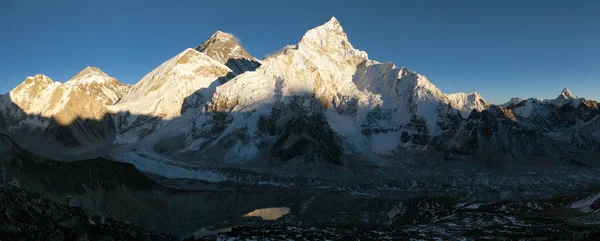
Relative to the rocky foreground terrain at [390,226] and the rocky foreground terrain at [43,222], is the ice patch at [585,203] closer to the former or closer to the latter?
the rocky foreground terrain at [390,226]

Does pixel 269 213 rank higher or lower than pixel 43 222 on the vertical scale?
lower

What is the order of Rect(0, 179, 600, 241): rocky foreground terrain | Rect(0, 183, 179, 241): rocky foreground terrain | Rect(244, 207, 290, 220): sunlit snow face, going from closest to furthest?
Rect(0, 183, 179, 241): rocky foreground terrain, Rect(0, 179, 600, 241): rocky foreground terrain, Rect(244, 207, 290, 220): sunlit snow face

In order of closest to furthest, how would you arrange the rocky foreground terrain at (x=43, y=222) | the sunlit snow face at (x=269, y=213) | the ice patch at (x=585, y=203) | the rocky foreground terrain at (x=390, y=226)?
the rocky foreground terrain at (x=43, y=222), the rocky foreground terrain at (x=390, y=226), the ice patch at (x=585, y=203), the sunlit snow face at (x=269, y=213)

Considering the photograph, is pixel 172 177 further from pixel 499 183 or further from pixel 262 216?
pixel 499 183

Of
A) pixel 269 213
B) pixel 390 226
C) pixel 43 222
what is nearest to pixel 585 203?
pixel 390 226

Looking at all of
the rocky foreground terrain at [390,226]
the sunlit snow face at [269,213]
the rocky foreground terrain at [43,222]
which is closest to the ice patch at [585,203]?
the rocky foreground terrain at [390,226]

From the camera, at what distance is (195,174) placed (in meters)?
198

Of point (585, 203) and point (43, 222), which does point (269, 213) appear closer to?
point (585, 203)

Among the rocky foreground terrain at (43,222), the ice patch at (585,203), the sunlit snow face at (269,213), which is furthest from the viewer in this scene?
the sunlit snow face at (269,213)

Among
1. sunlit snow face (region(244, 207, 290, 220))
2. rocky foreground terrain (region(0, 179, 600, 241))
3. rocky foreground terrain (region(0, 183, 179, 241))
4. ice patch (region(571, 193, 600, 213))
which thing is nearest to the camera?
rocky foreground terrain (region(0, 183, 179, 241))

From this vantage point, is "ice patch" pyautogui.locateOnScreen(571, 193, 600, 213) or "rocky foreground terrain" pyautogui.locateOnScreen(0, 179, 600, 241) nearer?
"rocky foreground terrain" pyautogui.locateOnScreen(0, 179, 600, 241)

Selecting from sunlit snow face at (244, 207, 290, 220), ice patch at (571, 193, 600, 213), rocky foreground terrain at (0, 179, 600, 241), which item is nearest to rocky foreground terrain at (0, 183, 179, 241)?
rocky foreground terrain at (0, 179, 600, 241)

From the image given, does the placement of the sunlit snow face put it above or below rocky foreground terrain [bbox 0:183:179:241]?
below

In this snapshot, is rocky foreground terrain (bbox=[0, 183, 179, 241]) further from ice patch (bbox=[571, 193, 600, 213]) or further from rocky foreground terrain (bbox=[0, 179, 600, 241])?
ice patch (bbox=[571, 193, 600, 213])
